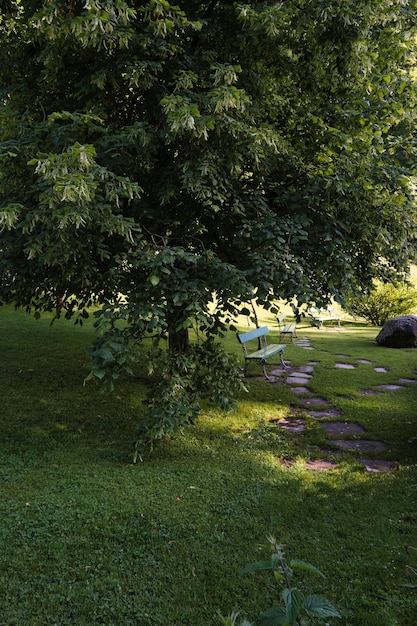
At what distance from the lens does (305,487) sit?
13.7 feet

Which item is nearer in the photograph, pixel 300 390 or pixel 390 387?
pixel 300 390

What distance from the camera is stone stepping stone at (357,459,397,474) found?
4555 mm

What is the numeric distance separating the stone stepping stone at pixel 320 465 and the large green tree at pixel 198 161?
113 centimetres

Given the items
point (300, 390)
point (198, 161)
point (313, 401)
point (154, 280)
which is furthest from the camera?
point (300, 390)

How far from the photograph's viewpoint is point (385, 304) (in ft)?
50.7

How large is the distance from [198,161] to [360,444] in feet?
11.8

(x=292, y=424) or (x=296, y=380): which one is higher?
(x=296, y=380)

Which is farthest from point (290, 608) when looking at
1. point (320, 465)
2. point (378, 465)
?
point (378, 465)

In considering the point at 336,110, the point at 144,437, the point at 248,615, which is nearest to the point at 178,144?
the point at 336,110

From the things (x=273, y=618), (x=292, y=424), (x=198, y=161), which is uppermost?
(x=198, y=161)

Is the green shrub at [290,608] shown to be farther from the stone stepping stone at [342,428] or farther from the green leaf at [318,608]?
the stone stepping stone at [342,428]

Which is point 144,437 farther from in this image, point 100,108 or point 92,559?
A: point 100,108

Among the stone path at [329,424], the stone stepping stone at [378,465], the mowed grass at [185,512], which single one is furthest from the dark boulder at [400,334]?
the stone stepping stone at [378,465]

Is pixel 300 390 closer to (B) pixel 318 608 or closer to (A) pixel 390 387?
(A) pixel 390 387
